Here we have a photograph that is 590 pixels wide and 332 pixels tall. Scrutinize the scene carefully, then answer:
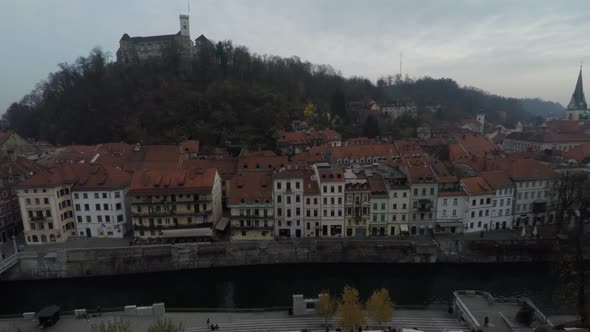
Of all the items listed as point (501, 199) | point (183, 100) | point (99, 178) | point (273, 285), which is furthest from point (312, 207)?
point (183, 100)

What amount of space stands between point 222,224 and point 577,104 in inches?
5395

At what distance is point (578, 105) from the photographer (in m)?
123

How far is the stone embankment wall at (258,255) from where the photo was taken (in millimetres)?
43000

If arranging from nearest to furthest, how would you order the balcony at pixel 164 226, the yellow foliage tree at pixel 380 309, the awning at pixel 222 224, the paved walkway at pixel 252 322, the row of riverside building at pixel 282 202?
the yellow foliage tree at pixel 380 309 < the paved walkway at pixel 252 322 < the row of riverside building at pixel 282 202 < the balcony at pixel 164 226 < the awning at pixel 222 224

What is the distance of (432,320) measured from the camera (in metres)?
31.2

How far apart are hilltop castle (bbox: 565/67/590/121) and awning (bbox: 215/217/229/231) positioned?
131m

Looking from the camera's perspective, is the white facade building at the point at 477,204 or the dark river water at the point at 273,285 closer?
the dark river water at the point at 273,285

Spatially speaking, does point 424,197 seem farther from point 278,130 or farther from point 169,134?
point 169,134

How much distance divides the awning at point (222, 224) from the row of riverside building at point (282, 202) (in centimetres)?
15

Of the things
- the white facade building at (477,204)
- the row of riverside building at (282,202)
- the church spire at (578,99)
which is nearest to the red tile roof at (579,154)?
the row of riverside building at (282,202)

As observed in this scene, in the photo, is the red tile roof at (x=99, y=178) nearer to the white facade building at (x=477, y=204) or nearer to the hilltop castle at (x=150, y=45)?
the white facade building at (x=477, y=204)

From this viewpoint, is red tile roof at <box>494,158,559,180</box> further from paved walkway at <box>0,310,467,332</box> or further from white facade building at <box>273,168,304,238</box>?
white facade building at <box>273,168,304,238</box>

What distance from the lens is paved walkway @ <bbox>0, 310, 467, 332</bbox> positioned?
30.0 m

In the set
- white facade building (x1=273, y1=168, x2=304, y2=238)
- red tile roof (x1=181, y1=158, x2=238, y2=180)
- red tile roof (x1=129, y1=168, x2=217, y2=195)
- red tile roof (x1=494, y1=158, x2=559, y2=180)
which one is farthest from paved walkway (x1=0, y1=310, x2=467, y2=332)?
red tile roof (x1=181, y1=158, x2=238, y2=180)
